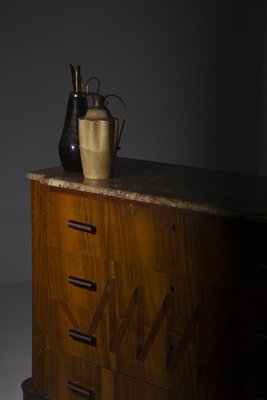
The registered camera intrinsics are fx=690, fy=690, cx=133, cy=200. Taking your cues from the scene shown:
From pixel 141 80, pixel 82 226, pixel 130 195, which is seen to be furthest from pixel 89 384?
pixel 141 80

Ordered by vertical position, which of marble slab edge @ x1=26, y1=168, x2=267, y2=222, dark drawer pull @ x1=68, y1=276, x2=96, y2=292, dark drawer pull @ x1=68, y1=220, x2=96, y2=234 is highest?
marble slab edge @ x1=26, y1=168, x2=267, y2=222

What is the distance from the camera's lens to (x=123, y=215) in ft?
Result: 6.63

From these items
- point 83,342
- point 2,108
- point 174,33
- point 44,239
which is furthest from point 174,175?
point 174,33

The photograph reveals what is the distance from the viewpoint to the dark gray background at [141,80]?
139 inches

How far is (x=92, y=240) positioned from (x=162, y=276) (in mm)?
266

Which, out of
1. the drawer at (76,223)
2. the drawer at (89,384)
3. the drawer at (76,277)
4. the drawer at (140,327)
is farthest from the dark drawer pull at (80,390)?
the drawer at (76,223)

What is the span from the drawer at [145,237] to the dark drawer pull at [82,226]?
59 mm

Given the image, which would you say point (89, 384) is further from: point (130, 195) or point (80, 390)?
point (130, 195)

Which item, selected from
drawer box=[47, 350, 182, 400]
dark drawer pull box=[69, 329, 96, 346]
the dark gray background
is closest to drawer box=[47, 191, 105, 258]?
dark drawer pull box=[69, 329, 96, 346]

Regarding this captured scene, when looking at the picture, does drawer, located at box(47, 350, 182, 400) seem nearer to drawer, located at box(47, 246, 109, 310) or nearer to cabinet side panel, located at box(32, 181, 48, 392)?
cabinet side panel, located at box(32, 181, 48, 392)

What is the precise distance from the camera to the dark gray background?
3.54m

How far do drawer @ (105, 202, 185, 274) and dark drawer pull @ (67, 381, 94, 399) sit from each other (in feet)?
1.53

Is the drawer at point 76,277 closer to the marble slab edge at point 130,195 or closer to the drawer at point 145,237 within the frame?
the drawer at point 145,237

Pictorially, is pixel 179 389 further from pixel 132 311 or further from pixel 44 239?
pixel 44 239
